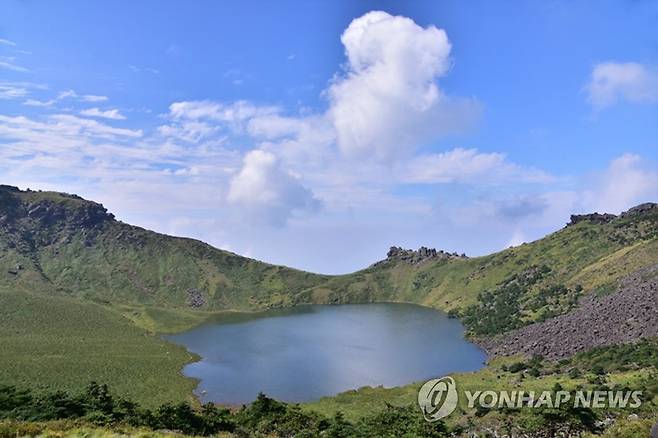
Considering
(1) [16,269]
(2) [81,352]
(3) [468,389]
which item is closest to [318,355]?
(3) [468,389]

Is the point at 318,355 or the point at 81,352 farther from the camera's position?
the point at 318,355

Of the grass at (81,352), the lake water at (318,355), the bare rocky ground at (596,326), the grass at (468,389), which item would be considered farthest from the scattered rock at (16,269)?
the bare rocky ground at (596,326)

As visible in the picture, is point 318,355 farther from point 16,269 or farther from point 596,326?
point 16,269

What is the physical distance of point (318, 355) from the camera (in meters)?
111

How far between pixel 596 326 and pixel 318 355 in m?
62.5

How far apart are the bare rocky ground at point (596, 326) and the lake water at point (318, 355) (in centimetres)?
1026

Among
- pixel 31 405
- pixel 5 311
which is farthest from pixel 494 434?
pixel 5 311

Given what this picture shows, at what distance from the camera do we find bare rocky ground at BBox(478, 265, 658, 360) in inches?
3590

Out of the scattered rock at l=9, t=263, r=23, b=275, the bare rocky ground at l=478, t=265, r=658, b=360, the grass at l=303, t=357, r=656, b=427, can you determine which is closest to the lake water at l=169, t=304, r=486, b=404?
the grass at l=303, t=357, r=656, b=427

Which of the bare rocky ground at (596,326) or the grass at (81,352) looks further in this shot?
the bare rocky ground at (596,326)

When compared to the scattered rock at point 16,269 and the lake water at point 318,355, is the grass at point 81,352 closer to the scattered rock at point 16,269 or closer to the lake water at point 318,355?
the lake water at point 318,355

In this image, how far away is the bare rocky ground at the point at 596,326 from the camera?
91188 mm

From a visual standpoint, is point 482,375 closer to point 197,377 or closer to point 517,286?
point 197,377

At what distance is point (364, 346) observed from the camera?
4879 inches
